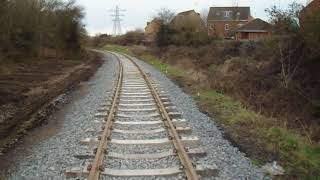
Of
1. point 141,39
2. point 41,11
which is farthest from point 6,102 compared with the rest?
point 141,39

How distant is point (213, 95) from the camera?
58.9 feet

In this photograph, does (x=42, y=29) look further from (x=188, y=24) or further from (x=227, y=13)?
(x=227, y=13)

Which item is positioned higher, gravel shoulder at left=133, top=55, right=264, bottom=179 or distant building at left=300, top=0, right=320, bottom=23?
distant building at left=300, top=0, right=320, bottom=23

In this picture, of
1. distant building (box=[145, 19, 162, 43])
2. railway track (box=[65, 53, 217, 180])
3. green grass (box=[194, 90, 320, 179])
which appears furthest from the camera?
distant building (box=[145, 19, 162, 43])

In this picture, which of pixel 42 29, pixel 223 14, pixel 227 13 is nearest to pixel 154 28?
pixel 42 29

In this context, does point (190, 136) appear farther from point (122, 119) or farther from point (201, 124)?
point (122, 119)

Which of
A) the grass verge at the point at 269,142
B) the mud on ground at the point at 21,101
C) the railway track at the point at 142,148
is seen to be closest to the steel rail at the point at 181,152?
the railway track at the point at 142,148

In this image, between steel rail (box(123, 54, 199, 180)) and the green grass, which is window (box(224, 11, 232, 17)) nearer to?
the green grass

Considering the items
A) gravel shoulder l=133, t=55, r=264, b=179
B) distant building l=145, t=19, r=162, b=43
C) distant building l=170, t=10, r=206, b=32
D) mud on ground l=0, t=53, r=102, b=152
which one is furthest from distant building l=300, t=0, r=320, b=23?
Answer: distant building l=145, t=19, r=162, b=43

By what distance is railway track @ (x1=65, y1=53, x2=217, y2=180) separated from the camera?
7.46 meters

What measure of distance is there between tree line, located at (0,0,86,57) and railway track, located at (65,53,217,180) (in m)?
21.4

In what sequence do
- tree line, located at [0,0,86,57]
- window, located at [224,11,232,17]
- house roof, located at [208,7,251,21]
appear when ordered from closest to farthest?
tree line, located at [0,0,86,57] < house roof, located at [208,7,251,21] < window, located at [224,11,232,17]

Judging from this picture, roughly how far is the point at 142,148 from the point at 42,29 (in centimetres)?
4331

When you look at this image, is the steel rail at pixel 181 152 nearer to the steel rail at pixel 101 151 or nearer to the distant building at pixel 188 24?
the steel rail at pixel 101 151
